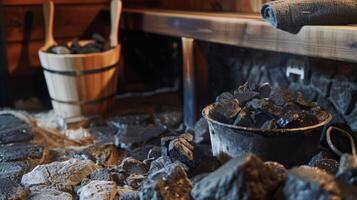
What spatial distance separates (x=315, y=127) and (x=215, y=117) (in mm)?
379

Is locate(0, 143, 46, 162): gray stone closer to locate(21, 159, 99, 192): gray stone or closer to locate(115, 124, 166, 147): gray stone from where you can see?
locate(21, 159, 99, 192): gray stone

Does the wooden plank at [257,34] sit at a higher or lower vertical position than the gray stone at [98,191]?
higher

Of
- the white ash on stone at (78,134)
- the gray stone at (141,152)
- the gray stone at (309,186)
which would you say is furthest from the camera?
the white ash on stone at (78,134)

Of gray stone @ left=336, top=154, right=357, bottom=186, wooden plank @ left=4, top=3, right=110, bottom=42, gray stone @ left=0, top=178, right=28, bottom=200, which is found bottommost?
gray stone @ left=0, top=178, right=28, bottom=200

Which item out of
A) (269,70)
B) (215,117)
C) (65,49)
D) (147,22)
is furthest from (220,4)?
(215,117)

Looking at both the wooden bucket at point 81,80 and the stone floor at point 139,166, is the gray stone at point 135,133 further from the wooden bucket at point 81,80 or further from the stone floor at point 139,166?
the wooden bucket at point 81,80

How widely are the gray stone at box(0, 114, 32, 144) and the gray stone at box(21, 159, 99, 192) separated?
1.70 ft

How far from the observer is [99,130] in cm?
258

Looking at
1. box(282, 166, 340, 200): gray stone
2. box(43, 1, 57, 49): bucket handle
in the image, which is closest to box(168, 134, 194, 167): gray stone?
box(282, 166, 340, 200): gray stone

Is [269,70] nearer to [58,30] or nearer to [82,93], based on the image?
[82,93]

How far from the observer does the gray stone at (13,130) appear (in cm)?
235

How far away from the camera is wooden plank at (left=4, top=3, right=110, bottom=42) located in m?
2.98

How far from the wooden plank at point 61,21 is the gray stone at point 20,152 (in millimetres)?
1034

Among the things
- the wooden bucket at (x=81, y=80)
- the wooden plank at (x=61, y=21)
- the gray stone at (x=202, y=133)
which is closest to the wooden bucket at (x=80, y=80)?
the wooden bucket at (x=81, y=80)
